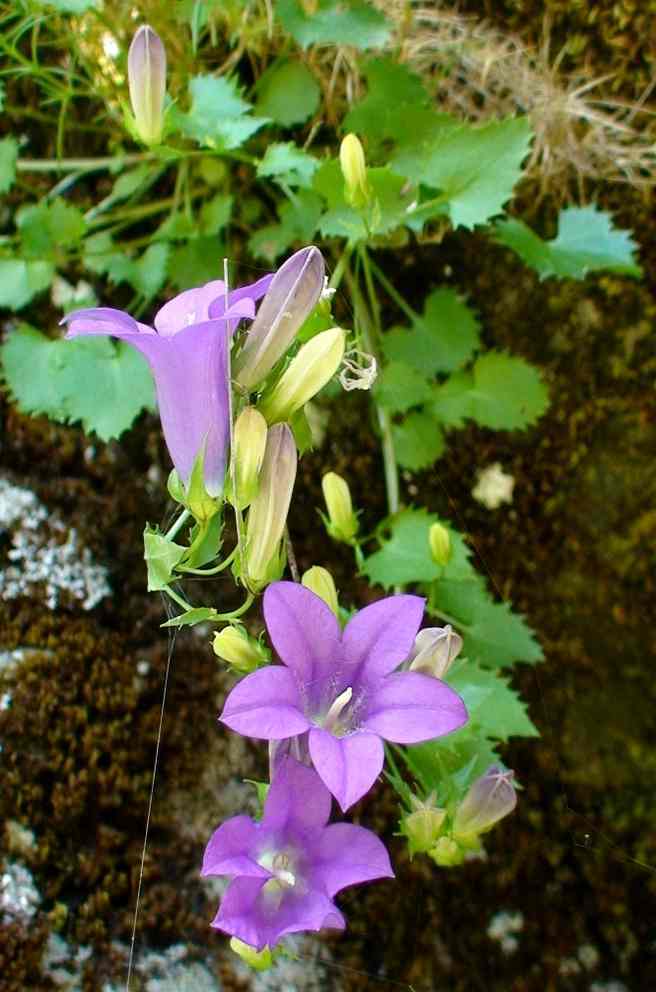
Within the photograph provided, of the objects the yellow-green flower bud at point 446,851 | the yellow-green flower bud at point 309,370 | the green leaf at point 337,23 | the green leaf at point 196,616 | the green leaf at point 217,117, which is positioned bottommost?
the yellow-green flower bud at point 446,851

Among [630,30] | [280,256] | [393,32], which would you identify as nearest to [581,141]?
[630,30]

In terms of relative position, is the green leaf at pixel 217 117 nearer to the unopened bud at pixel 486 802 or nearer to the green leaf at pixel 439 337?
the green leaf at pixel 439 337

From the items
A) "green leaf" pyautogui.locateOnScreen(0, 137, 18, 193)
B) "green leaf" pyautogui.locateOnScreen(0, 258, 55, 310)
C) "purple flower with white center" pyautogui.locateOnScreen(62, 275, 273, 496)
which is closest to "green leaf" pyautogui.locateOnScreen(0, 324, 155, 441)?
"green leaf" pyautogui.locateOnScreen(0, 258, 55, 310)

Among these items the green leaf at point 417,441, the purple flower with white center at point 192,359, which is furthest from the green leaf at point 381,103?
the purple flower with white center at point 192,359

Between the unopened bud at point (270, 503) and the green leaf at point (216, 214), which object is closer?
the unopened bud at point (270, 503)

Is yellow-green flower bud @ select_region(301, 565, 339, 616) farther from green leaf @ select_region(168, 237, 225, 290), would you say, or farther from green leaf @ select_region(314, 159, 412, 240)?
green leaf @ select_region(168, 237, 225, 290)

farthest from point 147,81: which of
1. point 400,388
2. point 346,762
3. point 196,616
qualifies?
point 346,762

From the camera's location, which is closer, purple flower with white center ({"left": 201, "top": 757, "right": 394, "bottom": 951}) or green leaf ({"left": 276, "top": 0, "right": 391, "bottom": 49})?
purple flower with white center ({"left": 201, "top": 757, "right": 394, "bottom": 951})
